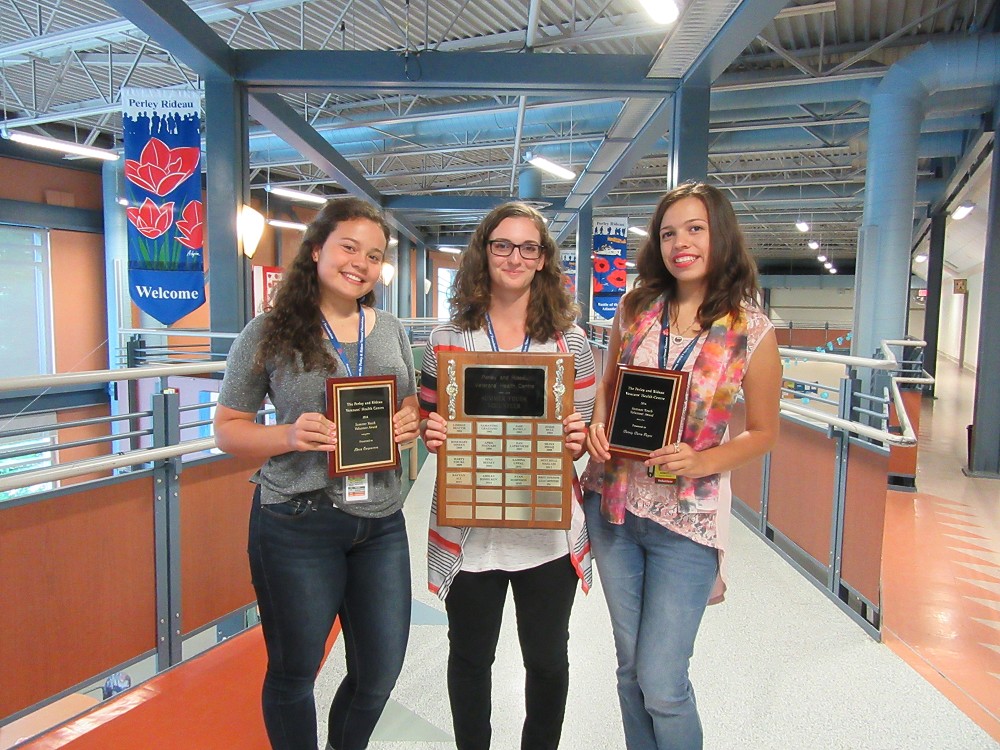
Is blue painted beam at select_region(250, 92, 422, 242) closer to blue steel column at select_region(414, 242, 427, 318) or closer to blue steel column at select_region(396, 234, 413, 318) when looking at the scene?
blue steel column at select_region(396, 234, 413, 318)

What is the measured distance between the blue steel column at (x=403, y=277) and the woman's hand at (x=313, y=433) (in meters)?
15.3

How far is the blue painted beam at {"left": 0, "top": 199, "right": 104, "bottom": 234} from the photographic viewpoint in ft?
33.6

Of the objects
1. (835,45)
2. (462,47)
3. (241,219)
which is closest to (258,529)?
(241,219)

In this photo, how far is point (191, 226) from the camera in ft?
15.6

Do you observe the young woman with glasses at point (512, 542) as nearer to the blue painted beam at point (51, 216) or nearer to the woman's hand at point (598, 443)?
the woman's hand at point (598, 443)

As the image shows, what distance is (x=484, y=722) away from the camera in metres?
1.64

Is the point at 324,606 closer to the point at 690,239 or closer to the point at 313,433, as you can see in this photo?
the point at 313,433

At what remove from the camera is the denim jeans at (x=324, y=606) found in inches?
57.3

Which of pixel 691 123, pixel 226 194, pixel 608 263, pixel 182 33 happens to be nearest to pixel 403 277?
pixel 608 263

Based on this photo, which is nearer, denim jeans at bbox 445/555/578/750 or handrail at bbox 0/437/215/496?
denim jeans at bbox 445/555/578/750

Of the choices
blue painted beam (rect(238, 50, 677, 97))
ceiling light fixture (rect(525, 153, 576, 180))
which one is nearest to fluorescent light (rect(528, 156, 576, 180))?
ceiling light fixture (rect(525, 153, 576, 180))

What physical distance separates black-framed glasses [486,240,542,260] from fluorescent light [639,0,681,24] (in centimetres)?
267

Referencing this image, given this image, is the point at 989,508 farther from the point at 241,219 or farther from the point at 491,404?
the point at 241,219

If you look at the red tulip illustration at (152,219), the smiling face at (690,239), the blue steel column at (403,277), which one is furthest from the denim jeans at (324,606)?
the blue steel column at (403,277)
